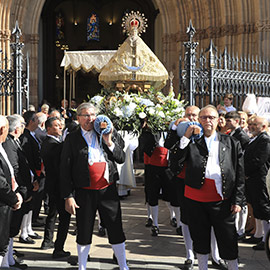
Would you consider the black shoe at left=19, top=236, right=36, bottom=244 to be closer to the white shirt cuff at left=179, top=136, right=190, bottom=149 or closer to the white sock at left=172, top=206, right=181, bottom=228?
the white sock at left=172, top=206, right=181, bottom=228

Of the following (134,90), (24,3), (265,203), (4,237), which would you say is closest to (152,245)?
(265,203)

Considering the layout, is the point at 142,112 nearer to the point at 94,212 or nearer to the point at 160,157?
the point at 160,157

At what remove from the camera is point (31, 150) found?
669cm

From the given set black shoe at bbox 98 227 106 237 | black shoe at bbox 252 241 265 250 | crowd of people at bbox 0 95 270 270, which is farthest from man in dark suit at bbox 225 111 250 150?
black shoe at bbox 98 227 106 237

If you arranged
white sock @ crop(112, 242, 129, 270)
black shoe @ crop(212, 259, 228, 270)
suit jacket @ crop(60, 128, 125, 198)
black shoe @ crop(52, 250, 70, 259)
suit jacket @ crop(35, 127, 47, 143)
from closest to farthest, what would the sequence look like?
suit jacket @ crop(60, 128, 125, 198) → white sock @ crop(112, 242, 129, 270) → black shoe @ crop(212, 259, 228, 270) → black shoe @ crop(52, 250, 70, 259) → suit jacket @ crop(35, 127, 47, 143)

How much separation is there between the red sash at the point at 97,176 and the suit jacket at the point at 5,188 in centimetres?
89

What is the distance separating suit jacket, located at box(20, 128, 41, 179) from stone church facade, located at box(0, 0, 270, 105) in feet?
35.6

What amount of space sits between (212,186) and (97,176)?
1281mm

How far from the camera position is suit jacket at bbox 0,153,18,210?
4414mm

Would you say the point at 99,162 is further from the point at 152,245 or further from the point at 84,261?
the point at 152,245

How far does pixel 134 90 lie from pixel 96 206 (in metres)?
5.28

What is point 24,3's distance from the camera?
18.0 meters

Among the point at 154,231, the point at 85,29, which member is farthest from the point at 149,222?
the point at 85,29

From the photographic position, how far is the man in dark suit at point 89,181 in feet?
16.6
